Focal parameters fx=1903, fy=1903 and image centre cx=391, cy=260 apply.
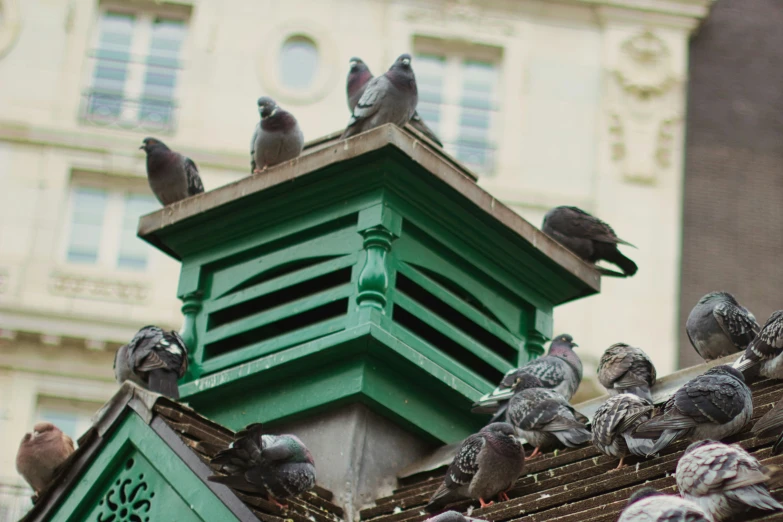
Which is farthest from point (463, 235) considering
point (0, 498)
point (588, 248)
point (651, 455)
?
point (0, 498)

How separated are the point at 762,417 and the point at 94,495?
3.60m

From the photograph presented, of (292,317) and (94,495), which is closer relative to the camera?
(94,495)

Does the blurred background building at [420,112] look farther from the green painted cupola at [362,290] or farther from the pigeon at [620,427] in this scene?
the pigeon at [620,427]

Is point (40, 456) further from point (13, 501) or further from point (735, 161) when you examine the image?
point (735, 161)

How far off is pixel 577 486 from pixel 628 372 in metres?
1.49

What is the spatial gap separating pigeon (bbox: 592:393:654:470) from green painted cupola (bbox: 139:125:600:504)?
1.82 meters

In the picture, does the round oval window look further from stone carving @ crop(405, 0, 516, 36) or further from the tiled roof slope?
the tiled roof slope

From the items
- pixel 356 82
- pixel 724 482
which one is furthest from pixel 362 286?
pixel 356 82

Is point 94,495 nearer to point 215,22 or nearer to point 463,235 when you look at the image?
point 463,235

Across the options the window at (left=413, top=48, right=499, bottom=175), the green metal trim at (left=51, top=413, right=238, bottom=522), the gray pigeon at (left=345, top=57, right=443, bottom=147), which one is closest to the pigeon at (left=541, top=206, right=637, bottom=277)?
the gray pigeon at (left=345, top=57, right=443, bottom=147)

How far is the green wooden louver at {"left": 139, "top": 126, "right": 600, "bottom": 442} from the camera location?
11352 millimetres

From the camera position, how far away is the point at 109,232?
2966cm

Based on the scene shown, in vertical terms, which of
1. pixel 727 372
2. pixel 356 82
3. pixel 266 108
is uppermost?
pixel 356 82

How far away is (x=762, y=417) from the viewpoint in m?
9.04
